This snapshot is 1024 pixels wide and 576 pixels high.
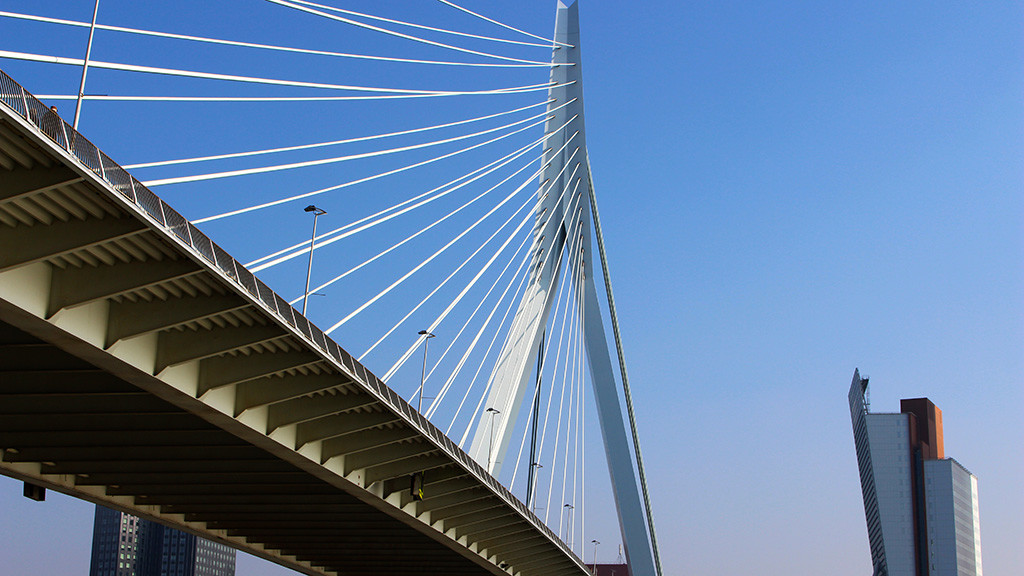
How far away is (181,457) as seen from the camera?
77.4 ft

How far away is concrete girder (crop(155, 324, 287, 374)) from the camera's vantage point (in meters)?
17.7

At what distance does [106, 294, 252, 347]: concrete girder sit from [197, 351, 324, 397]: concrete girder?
231cm

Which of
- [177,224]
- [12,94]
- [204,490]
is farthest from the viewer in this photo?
[204,490]

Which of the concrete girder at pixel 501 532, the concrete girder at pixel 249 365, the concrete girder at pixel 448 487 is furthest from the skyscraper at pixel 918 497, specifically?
the concrete girder at pixel 249 365

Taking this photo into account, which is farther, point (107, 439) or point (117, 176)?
point (107, 439)

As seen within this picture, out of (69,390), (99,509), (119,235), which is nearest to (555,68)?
(69,390)

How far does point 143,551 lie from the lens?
554 ft

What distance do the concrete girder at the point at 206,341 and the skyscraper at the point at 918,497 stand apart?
133807mm

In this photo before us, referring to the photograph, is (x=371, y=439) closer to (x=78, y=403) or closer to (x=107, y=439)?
(x=107, y=439)

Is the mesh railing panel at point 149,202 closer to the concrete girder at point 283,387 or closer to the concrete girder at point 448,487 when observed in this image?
the concrete girder at point 283,387

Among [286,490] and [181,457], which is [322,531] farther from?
[181,457]

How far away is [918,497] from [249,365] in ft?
448

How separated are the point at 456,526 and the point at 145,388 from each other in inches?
685

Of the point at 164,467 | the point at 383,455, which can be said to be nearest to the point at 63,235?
the point at 164,467
